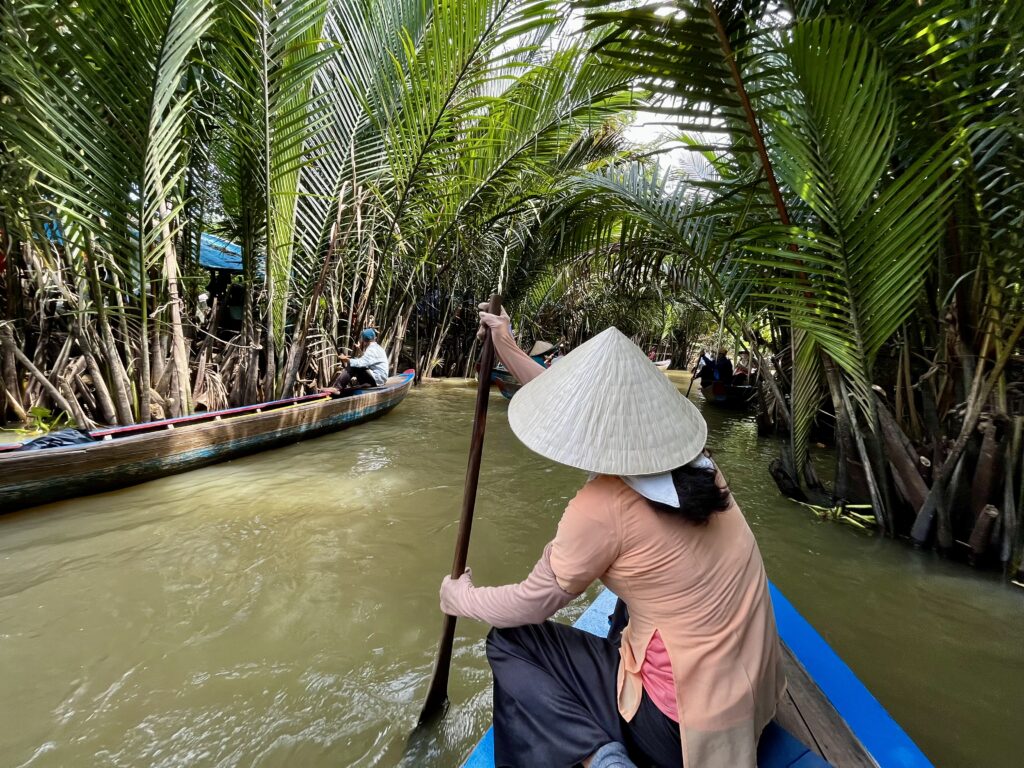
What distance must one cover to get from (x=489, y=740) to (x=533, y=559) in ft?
5.63

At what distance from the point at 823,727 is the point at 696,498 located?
832mm

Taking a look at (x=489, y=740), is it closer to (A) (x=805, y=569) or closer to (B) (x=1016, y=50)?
(A) (x=805, y=569)

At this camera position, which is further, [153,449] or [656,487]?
[153,449]

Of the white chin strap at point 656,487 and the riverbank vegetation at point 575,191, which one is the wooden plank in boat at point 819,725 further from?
the riverbank vegetation at point 575,191

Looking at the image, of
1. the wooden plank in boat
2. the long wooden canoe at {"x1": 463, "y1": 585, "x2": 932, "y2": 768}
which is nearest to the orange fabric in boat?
the long wooden canoe at {"x1": 463, "y1": 585, "x2": 932, "y2": 768}

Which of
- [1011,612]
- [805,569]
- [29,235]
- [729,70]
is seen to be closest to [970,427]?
[1011,612]

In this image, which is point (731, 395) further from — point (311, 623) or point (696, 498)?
point (696, 498)

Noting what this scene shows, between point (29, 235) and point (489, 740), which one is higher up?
point (29, 235)

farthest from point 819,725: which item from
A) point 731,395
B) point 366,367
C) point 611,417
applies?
point 731,395

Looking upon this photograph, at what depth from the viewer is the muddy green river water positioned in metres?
1.68

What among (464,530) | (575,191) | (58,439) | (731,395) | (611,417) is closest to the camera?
(611,417)

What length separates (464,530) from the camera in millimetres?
1544

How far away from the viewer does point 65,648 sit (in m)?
2.01

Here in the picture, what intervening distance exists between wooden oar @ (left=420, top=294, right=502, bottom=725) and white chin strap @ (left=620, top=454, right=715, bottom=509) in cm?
59
